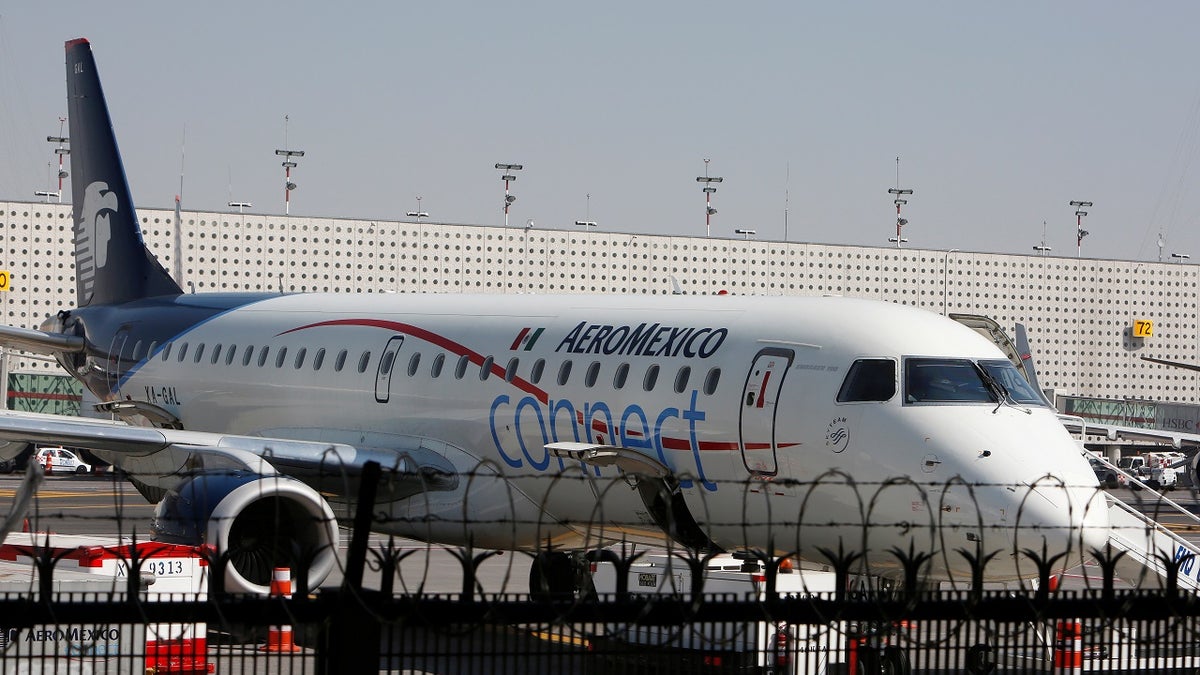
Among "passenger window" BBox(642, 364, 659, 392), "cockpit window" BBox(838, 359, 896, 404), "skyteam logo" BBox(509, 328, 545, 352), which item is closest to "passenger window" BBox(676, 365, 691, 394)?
"passenger window" BBox(642, 364, 659, 392)

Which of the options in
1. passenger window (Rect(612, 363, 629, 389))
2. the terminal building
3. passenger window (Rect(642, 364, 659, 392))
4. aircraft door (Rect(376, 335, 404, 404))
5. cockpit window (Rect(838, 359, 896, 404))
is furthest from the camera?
the terminal building

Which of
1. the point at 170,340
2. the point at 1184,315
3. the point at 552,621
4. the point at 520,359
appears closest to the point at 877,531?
the point at 520,359

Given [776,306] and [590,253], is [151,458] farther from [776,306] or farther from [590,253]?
[590,253]

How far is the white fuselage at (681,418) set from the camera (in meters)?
11.7

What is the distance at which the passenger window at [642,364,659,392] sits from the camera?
47.3ft

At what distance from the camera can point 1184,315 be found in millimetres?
73875

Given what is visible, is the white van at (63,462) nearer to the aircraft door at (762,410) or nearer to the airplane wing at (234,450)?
the airplane wing at (234,450)

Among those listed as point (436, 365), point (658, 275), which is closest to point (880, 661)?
point (436, 365)

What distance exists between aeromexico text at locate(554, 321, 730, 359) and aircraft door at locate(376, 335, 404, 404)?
9.51 ft

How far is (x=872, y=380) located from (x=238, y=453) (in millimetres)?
6615

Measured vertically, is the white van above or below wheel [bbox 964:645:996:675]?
below

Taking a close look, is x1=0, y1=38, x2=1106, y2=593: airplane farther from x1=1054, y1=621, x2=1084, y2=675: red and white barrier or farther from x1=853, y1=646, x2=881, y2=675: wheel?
x1=1054, y1=621, x2=1084, y2=675: red and white barrier

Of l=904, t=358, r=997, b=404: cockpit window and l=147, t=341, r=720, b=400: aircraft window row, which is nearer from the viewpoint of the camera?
l=904, t=358, r=997, b=404: cockpit window

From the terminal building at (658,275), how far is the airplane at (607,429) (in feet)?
130
